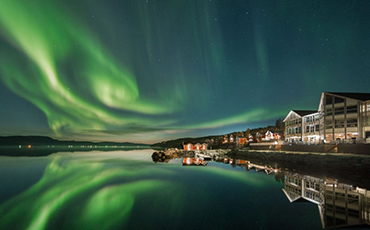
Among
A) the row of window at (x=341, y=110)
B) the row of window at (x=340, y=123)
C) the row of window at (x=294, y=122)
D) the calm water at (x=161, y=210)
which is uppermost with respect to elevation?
the row of window at (x=341, y=110)

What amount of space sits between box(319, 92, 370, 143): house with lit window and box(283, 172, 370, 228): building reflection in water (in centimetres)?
2310

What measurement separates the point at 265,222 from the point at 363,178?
66.7ft

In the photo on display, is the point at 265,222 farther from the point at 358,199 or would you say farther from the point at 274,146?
the point at 274,146

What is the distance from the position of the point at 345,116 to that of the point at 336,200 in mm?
39324

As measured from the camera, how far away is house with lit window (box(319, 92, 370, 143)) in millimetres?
41312

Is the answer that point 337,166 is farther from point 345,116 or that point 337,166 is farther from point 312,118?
point 312,118

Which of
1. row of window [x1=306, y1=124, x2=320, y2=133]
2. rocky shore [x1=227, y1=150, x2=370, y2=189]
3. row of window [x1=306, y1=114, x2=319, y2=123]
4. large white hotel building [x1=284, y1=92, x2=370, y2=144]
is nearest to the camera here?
rocky shore [x1=227, y1=150, x2=370, y2=189]

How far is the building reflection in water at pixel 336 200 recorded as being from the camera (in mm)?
11415

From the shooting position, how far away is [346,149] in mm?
33000

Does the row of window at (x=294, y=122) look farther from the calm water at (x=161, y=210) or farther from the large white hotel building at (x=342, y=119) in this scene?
the calm water at (x=161, y=210)

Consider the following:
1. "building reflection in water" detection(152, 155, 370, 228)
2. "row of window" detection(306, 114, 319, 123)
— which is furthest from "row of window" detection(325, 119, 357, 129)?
"building reflection in water" detection(152, 155, 370, 228)

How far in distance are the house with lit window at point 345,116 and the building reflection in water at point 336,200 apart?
23.1 meters

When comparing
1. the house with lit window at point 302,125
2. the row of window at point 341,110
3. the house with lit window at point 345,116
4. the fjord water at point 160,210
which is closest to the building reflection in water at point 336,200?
the fjord water at point 160,210

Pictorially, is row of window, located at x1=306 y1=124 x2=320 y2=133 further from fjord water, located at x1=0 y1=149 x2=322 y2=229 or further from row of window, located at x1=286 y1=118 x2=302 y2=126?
fjord water, located at x1=0 y1=149 x2=322 y2=229
